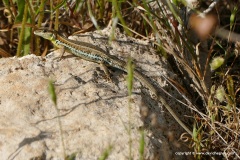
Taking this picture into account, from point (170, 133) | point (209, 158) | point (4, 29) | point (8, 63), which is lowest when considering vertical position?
point (209, 158)

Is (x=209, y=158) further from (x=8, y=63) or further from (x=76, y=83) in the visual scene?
(x=8, y=63)

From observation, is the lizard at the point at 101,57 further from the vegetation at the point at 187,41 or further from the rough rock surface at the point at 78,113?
the vegetation at the point at 187,41

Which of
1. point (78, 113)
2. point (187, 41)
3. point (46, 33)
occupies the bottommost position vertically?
point (78, 113)

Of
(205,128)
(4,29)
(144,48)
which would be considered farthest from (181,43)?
(4,29)

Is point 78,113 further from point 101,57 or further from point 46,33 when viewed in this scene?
point 46,33

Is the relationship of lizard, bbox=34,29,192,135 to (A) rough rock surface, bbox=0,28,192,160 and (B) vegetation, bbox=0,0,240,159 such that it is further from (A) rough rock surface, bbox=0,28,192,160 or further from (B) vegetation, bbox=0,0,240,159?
(B) vegetation, bbox=0,0,240,159

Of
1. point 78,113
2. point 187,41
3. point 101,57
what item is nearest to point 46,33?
point 101,57
